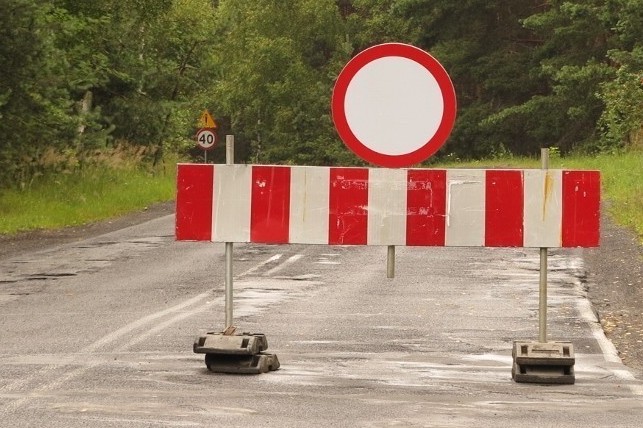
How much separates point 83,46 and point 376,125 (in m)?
25.3

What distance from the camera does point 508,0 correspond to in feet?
234

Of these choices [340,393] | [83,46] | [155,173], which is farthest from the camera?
[155,173]

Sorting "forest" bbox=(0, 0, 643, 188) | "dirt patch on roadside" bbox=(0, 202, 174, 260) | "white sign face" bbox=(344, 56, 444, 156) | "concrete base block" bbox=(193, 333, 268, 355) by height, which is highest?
"forest" bbox=(0, 0, 643, 188)

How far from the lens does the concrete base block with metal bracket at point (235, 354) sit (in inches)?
360

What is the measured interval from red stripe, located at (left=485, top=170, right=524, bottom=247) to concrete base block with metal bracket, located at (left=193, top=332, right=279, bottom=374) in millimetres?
1505

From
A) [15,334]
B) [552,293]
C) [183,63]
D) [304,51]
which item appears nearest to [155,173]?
[183,63]

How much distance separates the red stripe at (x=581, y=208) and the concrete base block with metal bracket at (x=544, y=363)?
0.64 meters

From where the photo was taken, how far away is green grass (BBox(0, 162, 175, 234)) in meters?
26.7

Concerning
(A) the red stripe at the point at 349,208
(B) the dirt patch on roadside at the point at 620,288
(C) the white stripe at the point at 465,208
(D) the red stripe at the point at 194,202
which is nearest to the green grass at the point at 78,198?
(B) the dirt patch on roadside at the point at 620,288

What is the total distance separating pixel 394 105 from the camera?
9.01 metres

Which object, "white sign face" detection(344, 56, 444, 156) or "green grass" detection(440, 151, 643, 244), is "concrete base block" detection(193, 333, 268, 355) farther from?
"green grass" detection(440, 151, 643, 244)

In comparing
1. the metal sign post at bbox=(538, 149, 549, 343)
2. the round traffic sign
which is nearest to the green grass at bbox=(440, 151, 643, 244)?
the metal sign post at bbox=(538, 149, 549, 343)

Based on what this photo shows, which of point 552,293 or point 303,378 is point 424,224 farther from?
point 552,293

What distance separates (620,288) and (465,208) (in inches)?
246
